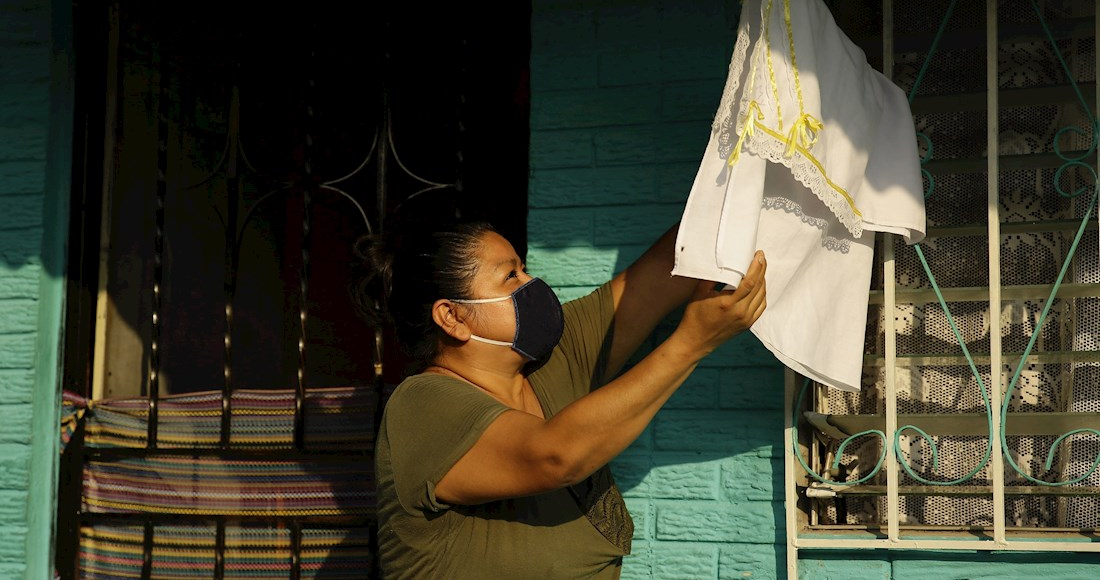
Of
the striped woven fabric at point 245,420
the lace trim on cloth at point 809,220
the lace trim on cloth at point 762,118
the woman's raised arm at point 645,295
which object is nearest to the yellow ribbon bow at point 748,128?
the lace trim on cloth at point 762,118

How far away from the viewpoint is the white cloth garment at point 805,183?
2.21 m

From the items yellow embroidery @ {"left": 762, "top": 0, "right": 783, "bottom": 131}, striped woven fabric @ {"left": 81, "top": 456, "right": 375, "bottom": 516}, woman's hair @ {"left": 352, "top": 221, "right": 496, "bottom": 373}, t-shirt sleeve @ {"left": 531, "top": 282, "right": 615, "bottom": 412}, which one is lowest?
striped woven fabric @ {"left": 81, "top": 456, "right": 375, "bottom": 516}

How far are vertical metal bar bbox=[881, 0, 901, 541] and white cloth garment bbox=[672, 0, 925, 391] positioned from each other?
0.18 meters

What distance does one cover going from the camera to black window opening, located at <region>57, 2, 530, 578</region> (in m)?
3.36

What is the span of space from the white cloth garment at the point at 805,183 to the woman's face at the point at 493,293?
539 millimetres

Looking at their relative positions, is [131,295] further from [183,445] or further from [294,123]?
[294,123]

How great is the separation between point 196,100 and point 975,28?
2903 millimetres

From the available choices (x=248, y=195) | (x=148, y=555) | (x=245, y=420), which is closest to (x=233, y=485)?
(x=245, y=420)

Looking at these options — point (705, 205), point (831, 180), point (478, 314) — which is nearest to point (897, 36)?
point (831, 180)

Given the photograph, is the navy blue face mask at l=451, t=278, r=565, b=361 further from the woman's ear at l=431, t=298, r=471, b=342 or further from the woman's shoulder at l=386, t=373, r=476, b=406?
the woman's shoulder at l=386, t=373, r=476, b=406

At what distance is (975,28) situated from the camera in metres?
2.90

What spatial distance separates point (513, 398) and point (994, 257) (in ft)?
4.02

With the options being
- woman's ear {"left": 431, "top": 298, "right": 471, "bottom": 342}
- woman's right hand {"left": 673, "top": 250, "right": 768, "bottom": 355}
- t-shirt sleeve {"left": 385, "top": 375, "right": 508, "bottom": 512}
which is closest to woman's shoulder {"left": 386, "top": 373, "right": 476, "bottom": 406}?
t-shirt sleeve {"left": 385, "top": 375, "right": 508, "bottom": 512}

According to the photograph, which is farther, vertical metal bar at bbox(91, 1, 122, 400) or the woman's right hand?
vertical metal bar at bbox(91, 1, 122, 400)
